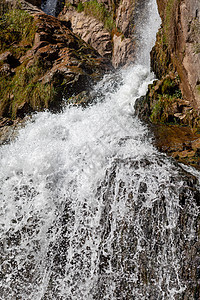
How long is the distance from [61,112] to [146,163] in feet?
12.3

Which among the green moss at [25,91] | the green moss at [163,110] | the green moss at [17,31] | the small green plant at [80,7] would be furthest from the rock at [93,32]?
the green moss at [163,110]

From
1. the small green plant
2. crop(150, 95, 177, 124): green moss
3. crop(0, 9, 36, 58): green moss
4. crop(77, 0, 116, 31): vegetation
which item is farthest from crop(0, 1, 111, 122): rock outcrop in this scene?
crop(150, 95, 177, 124): green moss

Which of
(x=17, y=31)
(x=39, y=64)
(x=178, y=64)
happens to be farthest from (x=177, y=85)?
(x=17, y=31)

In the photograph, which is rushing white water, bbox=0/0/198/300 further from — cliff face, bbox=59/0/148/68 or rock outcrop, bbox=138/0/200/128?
cliff face, bbox=59/0/148/68

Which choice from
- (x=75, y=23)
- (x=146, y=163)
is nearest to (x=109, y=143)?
(x=146, y=163)

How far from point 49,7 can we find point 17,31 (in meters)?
4.00

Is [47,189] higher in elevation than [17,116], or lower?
lower

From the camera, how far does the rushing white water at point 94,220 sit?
2.77 meters

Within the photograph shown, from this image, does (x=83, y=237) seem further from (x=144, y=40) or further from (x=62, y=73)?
(x=144, y=40)

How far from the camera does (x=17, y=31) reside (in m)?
8.47

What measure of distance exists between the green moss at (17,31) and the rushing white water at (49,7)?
290cm

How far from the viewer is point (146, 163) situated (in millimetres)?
3342

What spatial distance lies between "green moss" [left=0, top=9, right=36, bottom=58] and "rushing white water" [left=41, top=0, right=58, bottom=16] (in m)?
2.90

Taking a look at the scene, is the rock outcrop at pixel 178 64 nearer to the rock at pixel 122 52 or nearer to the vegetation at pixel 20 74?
the rock at pixel 122 52
